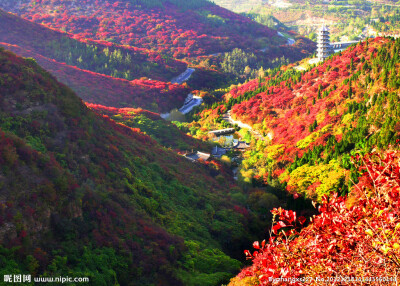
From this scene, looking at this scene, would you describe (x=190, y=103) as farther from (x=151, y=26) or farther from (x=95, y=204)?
(x=151, y=26)

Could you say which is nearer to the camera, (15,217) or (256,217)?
(15,217)

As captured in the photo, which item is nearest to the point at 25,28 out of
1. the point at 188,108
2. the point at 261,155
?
the point at 188,108

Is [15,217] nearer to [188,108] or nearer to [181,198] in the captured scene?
[181,198]

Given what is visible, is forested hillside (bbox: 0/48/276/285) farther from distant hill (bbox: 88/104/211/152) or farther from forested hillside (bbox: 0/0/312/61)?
forested hillside (bbox: 0/0/312/61)

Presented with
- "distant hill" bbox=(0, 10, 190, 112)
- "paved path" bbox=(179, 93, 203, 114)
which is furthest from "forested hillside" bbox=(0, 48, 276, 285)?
"paved path" bbox=(179, 93, 203, 114)

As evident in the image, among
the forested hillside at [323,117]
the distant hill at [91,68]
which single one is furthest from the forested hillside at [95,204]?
the distant hill at [91,68]

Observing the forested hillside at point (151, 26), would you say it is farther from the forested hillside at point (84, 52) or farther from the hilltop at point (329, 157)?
the hilltop at point (329, 157)

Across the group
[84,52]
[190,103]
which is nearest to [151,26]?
[84,52]

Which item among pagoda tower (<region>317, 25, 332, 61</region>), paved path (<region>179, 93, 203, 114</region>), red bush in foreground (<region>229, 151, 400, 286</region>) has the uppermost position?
pagoda tower (<region>317, 25, 332, 61</region>)
